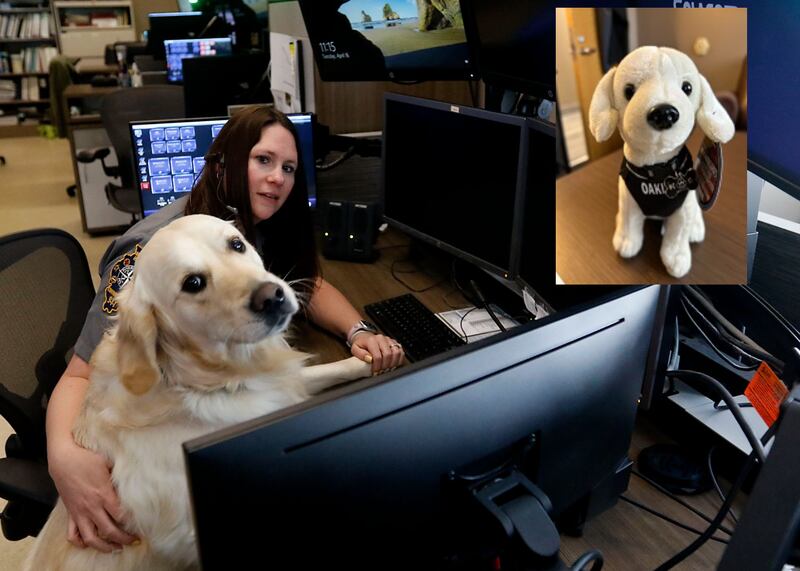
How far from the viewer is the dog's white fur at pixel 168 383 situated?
0.98 metres

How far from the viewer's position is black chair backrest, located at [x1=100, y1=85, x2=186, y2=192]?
351 cm

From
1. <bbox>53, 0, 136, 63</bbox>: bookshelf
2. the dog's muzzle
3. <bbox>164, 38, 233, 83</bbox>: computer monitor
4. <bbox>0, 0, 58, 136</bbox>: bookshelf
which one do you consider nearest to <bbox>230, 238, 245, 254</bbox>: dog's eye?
the dog's muzzle

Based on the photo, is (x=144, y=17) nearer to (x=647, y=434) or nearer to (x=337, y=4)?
(x=337, y=4)

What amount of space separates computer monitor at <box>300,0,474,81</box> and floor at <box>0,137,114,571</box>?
2289mm

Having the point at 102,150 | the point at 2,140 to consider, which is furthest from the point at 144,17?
the point at 102,150

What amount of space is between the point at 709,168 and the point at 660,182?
0.16 feet

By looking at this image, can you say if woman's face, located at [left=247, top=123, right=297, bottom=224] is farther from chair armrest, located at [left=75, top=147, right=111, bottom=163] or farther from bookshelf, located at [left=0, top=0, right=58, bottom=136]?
bookshelf, located at [left=0, top=0, right=58, bottom=136]

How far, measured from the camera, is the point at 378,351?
4.50 ft

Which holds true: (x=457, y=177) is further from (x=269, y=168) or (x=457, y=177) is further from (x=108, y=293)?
(x=108, y=293)

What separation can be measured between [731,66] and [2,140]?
28.1 feet

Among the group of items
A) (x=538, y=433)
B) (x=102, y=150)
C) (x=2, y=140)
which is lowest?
(x=2, y=140)

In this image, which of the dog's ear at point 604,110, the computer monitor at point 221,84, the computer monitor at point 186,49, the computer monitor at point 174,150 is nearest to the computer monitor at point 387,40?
the computer monitor at point 174,150

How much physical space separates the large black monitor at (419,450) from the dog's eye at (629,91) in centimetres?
21

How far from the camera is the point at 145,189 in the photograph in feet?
7.34
